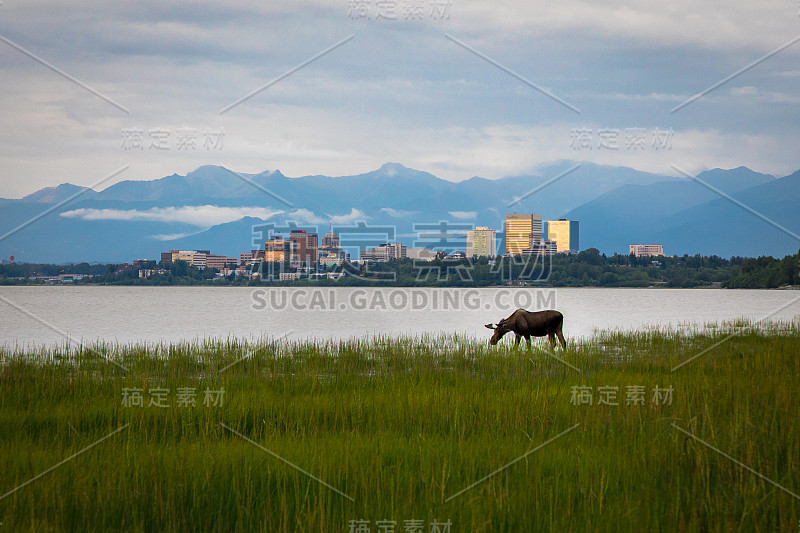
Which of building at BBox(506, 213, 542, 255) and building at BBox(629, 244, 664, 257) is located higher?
building at BBox(629, 244, 664, 257)

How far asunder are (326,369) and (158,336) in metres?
15.1

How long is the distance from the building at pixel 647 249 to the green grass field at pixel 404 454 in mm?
96141

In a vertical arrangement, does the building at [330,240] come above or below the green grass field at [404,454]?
above

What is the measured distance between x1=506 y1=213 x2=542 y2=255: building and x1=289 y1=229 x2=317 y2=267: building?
11.8 meters

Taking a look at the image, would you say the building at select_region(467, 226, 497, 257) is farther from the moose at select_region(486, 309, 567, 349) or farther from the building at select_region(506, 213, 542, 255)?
the moose at select_region(486, 309, 567, 349)

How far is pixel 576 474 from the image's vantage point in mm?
4566

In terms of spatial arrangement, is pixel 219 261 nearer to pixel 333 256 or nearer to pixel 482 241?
pixel 333 256

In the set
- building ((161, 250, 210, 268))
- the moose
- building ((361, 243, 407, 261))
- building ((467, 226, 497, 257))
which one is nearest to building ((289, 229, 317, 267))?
building ((361, 243, 407, 261))

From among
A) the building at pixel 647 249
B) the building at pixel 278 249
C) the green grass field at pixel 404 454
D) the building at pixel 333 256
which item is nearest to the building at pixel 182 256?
the building at pixel 333 256

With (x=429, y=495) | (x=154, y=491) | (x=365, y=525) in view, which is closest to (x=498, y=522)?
(x=429, y=495)

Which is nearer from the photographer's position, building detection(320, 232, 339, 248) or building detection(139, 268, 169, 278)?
building detection(320, 232, 339, 248)

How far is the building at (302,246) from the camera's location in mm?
31616

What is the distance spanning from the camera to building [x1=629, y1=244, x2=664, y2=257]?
322 feet

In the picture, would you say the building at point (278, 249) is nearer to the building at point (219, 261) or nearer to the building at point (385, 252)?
the building at point (385, 252)
